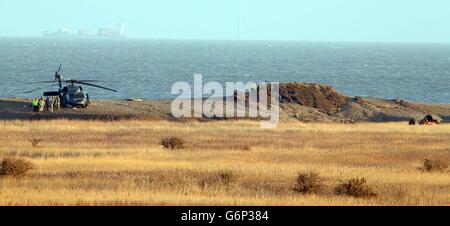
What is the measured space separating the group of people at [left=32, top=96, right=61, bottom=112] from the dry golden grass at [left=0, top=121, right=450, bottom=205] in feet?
16.5

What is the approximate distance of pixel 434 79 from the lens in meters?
152

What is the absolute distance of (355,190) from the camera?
22.8 metres

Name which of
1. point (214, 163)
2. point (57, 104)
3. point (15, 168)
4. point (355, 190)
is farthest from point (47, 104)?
point (355, 190)

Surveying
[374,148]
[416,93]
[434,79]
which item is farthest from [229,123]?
[434,79]

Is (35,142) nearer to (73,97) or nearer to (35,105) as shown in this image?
(35,105)

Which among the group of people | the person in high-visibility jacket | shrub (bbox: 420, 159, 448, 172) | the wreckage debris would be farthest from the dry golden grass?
the wreckage debris

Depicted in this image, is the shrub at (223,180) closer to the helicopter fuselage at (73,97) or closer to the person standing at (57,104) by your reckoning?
the helicopter fuselage at (73,97)

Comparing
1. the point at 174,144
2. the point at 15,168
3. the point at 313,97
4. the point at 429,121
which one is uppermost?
the point at 15,168

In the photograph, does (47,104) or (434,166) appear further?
(47,104)

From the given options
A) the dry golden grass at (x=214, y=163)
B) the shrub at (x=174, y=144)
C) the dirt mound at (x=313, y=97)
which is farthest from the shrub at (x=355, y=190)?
the dirt mound at (x=313, y=97)

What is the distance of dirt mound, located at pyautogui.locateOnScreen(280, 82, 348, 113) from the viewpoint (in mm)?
70562

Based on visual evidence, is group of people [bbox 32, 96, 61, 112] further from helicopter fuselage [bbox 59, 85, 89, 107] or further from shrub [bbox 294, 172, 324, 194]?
shrub [bbox 294, 172, 324, 194]

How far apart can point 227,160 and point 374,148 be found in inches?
333

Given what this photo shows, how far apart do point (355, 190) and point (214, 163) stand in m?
7.90
